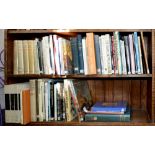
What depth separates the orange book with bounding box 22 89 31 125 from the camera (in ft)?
5.14

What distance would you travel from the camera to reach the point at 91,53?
5.40 feet

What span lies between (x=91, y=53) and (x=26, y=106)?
0.56 meters

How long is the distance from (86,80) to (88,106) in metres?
0.23

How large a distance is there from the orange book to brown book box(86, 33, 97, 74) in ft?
1.46

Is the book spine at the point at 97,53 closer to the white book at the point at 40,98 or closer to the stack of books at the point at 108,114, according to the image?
the stack of books at the point at 108,114

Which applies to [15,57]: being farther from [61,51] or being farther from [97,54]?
[97,54]

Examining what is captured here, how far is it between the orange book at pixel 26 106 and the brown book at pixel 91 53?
0.45 m

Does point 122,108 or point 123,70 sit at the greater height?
point 123,70

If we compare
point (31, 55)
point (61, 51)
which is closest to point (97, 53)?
point (61, 51)
